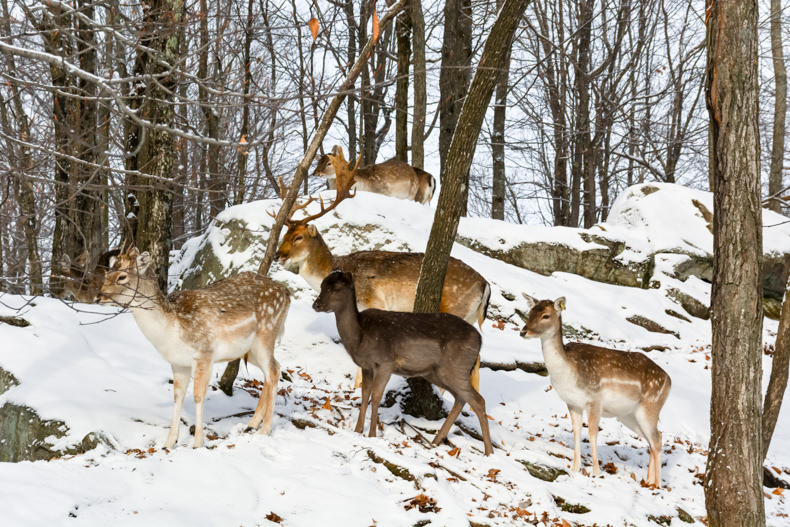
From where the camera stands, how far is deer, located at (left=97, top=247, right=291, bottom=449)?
6.01m

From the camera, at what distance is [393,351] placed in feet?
22.3

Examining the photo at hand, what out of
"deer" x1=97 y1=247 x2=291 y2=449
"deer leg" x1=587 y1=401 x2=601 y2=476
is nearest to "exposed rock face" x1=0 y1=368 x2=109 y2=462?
"deer" x1=97 y1=247 x2=291 y2=449

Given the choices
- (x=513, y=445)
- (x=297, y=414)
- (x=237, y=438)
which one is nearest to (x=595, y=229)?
(x=513, y=445)

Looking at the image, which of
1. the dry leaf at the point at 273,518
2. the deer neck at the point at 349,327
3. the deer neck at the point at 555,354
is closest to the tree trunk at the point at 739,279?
the deer neck at the point at 555,354

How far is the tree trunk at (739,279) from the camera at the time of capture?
544cm

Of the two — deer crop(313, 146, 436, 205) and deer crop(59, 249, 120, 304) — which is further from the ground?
deer crop(313, 146, 436, 205)

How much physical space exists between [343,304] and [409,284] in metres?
2.24

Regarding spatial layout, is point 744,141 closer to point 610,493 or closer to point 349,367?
point 610,493

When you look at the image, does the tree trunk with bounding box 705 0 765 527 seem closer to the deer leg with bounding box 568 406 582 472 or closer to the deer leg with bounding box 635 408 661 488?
the deer leg with bounding box 568 406 582 472

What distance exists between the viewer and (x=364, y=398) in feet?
22.6

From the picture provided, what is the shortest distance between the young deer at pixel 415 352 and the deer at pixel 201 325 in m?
0.74

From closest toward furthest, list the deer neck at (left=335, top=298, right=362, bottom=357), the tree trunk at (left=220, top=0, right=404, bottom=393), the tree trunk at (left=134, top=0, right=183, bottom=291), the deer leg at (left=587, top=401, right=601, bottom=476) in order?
the deer neck at (left=335, top=298, right=362, bottom=357) → the deer leg at (left=587, top=401, right=601, bottom=476) → the tree trunk at (left=220, top=0, right=404, bottom=393) → the tree trunk at (left=134, top=0, right=183, bottom=291)

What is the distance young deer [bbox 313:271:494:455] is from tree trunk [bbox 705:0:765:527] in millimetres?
2140

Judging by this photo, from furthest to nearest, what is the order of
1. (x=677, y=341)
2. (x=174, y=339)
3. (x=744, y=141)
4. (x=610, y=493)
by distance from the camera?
(x=677, y=341), (x=610, y=493), (x=174, y=339), (x=744, y=141)
